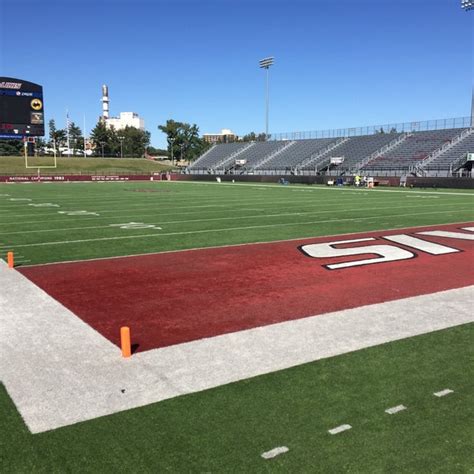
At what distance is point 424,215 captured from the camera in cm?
1839

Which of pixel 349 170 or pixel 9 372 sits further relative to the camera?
pixel 349 170

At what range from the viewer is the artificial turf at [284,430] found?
3.21m

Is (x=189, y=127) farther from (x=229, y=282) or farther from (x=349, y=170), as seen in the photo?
(x=229, y=282)

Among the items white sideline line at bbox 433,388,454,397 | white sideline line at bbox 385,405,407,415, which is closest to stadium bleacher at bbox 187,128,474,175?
white sideline line at bbox 433,388,454,397

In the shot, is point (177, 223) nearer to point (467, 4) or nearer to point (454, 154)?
point (454, 154)

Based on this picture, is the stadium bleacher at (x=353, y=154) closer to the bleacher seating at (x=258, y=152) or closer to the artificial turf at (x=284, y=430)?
the bleacher seating at (x=258, y=152)

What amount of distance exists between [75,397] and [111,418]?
53 cm

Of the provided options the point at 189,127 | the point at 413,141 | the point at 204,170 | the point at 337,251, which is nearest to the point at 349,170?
the point at 413,141

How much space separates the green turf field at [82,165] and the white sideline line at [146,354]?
76.2m

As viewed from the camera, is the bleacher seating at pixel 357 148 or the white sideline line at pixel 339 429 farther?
the bleacher seating at pixel 357 148

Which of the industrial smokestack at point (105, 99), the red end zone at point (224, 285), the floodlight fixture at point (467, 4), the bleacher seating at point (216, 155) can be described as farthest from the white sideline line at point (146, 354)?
the industrial smokestack at point (105, 99)

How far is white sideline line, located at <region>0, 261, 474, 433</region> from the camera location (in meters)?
4.14

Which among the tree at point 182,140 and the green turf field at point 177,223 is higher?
the tree at point 182,140

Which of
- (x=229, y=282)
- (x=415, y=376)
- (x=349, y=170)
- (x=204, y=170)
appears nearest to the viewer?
(x=415, y=376)
